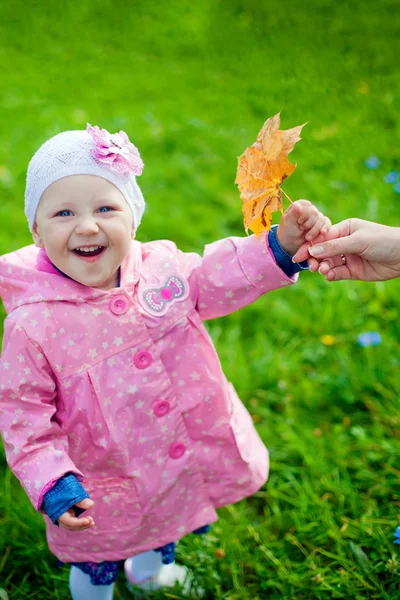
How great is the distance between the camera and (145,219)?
356 cm

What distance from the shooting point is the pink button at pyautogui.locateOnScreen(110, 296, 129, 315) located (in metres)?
1.67

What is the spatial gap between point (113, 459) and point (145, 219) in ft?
6.63

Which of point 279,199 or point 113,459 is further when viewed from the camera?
point 113,459

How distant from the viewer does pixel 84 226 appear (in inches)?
61.3

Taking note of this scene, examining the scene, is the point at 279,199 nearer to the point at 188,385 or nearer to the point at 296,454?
the point at 188,385

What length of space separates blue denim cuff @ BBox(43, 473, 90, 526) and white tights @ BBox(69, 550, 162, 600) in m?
0.51

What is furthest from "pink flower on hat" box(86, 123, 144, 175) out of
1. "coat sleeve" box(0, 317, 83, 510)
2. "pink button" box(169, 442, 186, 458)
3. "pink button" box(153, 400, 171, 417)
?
"pink button" box(169, 442, 186, 458)

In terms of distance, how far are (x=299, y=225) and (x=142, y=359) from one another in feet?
1.67

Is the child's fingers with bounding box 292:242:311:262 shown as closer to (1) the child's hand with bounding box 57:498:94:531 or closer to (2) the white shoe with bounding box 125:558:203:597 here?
(1) the child's hand with bounding box 57:498:94:531

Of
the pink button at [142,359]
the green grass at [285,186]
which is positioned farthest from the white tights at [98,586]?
the pink button at [142,359]

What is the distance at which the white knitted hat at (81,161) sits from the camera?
157 centimetres

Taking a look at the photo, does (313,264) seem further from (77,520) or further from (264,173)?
(77,520)

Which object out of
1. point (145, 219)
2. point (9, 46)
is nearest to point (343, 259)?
point (145, 219)

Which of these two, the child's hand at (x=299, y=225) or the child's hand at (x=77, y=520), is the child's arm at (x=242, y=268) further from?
the child's hand at (x=77, y=520)
